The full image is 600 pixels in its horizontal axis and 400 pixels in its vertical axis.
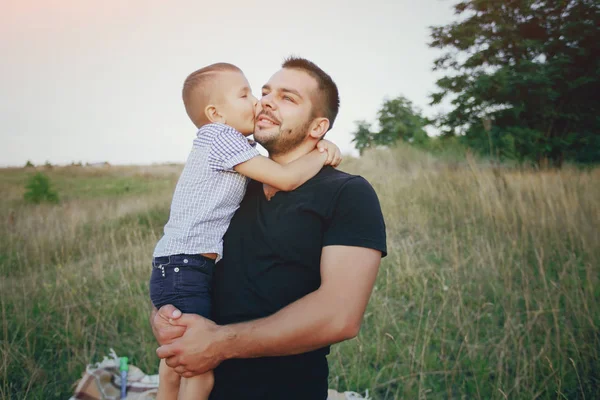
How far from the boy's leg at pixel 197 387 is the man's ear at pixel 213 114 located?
50.0 inches

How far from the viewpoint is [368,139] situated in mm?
28359

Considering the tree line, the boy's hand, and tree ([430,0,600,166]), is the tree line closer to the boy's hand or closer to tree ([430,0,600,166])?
tree ([430,0,600,166])

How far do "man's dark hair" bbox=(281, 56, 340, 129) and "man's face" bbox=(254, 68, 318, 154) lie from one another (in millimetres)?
36

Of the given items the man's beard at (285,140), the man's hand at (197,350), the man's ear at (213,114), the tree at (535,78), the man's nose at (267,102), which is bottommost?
the man's hand at (197,350)

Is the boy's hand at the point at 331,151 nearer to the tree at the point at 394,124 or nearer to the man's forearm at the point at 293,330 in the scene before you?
the man's forearm at the point at 293,330

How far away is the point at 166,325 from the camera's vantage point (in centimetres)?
158

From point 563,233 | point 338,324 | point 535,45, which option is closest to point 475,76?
point 535,45

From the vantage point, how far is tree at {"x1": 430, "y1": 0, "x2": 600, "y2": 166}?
36.8ft

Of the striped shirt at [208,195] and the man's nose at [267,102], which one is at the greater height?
the man's nose at [267,102]

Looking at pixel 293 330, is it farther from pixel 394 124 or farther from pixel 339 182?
pixel 394 124

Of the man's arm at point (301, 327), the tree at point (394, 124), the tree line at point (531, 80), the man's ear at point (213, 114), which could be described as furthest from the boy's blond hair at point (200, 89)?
the tree at point (394, 124)

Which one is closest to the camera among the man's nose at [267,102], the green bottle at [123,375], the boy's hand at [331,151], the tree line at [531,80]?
the boy's hand at [331,151]

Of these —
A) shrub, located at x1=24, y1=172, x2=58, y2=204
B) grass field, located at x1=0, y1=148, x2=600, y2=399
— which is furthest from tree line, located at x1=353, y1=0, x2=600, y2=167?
shrub, located at x1=24, y1=172, x2=58, y2=204

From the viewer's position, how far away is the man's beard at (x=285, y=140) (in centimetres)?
196
